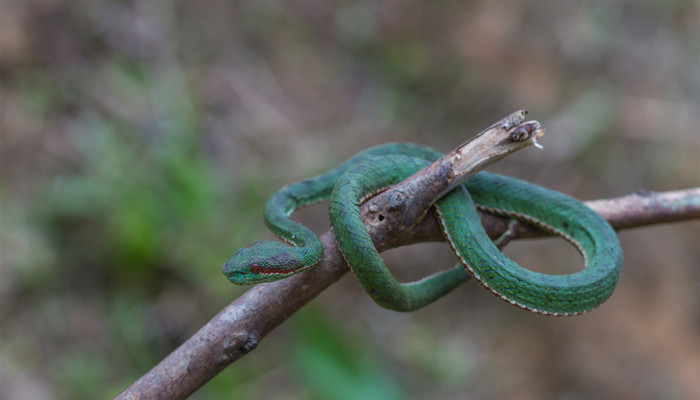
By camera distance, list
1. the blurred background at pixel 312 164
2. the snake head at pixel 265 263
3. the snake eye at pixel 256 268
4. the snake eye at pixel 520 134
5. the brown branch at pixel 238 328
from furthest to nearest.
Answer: the blurred background at pixel 312 164 < the snake eye at pixel 256 268 < the snake head at pixel 265 263 < the snake eye at pixel 520 134 < the brown branch at pixel 238 328

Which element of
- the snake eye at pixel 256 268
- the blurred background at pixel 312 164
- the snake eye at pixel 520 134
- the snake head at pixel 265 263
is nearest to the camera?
the snake eye at pixel 520 134

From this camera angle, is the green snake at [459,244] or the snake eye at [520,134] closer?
the snake eye at [520,134]

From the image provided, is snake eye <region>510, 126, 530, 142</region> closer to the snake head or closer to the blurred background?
the snake head

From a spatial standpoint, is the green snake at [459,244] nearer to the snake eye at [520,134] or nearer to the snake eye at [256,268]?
the snake eye at [256,268]

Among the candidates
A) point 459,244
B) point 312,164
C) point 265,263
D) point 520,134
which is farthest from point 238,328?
point 312,164

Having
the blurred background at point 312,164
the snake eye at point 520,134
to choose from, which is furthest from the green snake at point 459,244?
the blurred background at point 312,164

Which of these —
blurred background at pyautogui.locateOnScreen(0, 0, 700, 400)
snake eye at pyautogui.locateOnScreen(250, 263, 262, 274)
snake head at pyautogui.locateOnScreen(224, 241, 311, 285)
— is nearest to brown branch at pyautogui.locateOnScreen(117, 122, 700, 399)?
snake head at pyautogui.locateOnScreen(224, 241, 311, 285)

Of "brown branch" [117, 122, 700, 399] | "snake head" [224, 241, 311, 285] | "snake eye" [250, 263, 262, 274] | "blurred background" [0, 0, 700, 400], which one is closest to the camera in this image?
"brown branch" [117, 122, 700, 399]

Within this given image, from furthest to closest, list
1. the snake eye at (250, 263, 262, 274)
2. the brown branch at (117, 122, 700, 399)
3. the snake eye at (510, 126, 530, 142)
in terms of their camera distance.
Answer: the snake eye at (250, 263, 262, 274) < the snake eye at (510, 126, 530, 142) < the brown branch at (117, 122, 700, 399)

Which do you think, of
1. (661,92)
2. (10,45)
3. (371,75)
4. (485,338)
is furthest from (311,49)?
(661,92)
